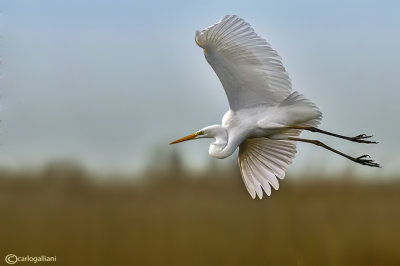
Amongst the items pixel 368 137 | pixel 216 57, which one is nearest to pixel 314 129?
pixel 368 137

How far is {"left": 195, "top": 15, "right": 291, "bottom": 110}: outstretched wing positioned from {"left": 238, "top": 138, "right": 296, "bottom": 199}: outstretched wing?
360 millimetres

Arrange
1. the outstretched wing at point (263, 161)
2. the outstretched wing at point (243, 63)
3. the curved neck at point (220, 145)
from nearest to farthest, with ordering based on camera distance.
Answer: the outstretched wing at point (243, 63)
the curved neck at point (220, 145)
the outstretched wing at point (263, 161)

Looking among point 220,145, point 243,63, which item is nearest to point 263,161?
point 220,145

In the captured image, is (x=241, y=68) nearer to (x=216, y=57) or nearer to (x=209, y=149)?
(x=216, y=57)

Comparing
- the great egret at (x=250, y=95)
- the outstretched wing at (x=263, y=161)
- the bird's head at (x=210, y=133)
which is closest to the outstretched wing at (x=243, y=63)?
the great egret at (x=250, y=95)

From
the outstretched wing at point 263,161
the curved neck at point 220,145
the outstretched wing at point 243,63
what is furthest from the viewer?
the outstretched wing at point 263,161

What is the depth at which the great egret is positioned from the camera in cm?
349

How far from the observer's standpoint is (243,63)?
3.58 m

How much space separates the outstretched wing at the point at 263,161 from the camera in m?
3.88

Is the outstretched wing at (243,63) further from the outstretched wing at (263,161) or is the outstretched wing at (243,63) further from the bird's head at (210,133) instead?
the outstretched wing at (263,161)

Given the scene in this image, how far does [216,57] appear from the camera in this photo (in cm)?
355

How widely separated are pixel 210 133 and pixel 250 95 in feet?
1.10

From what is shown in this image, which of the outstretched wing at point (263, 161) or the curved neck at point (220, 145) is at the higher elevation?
the curved neck at point (220, 145)

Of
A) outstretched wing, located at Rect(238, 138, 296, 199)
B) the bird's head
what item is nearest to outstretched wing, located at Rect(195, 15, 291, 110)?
the bird's head
